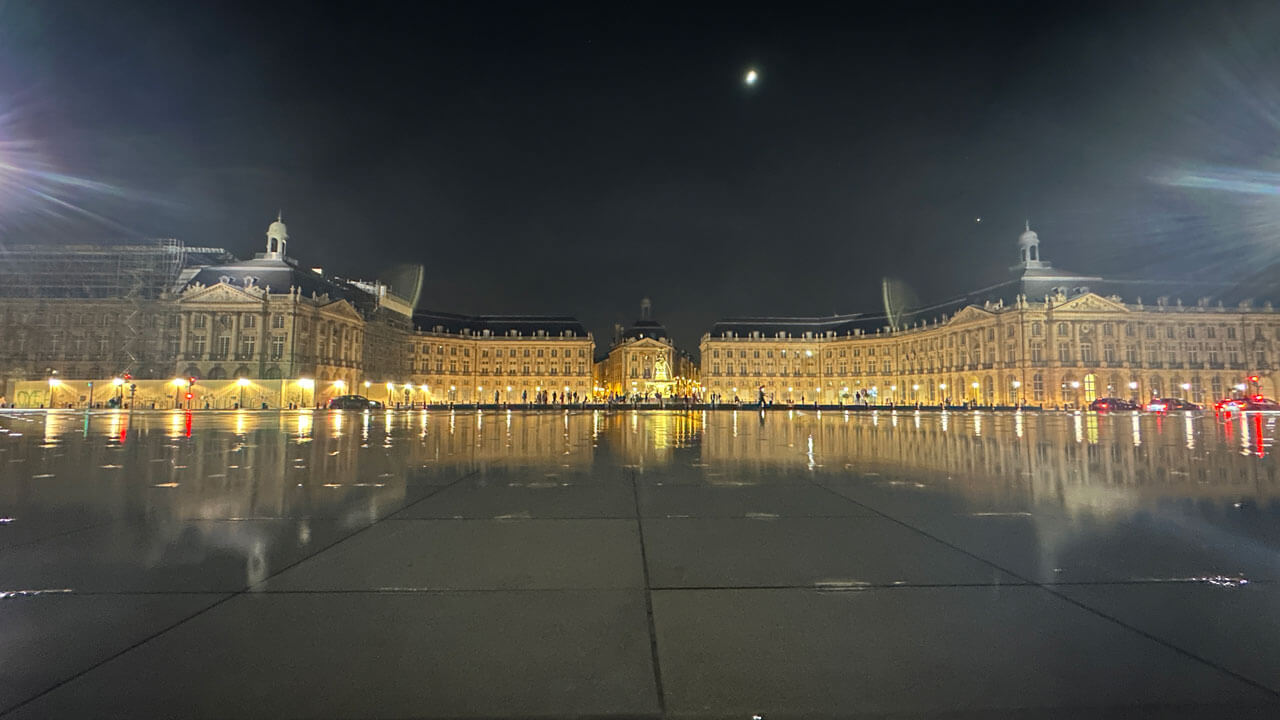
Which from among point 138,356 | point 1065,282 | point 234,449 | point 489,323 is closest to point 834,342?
point 1065,282

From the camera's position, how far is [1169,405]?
233ft

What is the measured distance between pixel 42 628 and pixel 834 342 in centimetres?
13023

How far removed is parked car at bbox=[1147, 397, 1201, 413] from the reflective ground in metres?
69.0

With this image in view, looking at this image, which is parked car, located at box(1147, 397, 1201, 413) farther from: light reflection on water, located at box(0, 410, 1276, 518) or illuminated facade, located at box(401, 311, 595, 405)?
illuminated facade, located at box(401, 311, 595, 405)

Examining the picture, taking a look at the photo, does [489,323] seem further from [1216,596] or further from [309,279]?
[1216,596]

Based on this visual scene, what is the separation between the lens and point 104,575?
162 inches

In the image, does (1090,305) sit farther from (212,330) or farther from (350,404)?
(212,330)

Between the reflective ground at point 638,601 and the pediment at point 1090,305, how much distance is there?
9603cm

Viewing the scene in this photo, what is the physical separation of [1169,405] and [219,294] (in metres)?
114

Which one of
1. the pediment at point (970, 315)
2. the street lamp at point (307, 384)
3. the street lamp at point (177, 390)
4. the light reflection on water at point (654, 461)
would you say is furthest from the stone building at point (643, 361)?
the light reflection on water at point (654, 461)

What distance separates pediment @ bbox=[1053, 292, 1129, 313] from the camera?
3386 inches

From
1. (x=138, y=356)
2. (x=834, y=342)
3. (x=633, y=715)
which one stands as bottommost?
(x=633, y=715)

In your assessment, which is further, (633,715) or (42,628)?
(42,628)

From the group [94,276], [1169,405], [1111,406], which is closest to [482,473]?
[1111,406]
